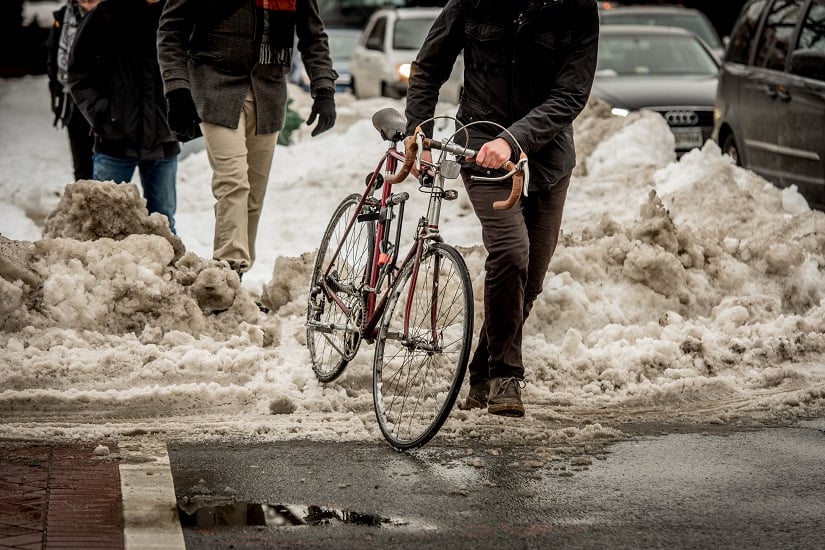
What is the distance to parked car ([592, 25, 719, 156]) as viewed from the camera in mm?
14234

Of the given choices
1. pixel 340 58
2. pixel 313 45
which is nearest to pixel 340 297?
pixel 313 45

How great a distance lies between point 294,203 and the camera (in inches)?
462

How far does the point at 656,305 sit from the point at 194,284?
252 centimetres

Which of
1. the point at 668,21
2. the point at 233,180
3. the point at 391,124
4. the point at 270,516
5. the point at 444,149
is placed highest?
the point at 444,149

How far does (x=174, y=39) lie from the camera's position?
24.0 ft

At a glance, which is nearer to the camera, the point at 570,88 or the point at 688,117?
the point at 570,88

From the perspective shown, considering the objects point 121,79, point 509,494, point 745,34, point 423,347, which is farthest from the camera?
point 745,34

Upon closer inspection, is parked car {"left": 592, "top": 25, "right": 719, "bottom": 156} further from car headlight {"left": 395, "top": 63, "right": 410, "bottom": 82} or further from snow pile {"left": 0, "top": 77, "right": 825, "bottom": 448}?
snow pile {"left": 0, "top": 77, "right": 825, "bottom": 448}

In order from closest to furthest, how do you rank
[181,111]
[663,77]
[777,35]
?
[181,111] → [777,35] → [663,77]

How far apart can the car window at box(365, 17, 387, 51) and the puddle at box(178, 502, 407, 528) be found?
1796 cm

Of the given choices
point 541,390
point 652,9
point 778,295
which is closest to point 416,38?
point 652,9

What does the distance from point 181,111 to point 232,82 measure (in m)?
0.33

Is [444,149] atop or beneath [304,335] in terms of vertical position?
atop

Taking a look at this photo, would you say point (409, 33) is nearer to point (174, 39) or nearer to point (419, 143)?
point (174, 39)
